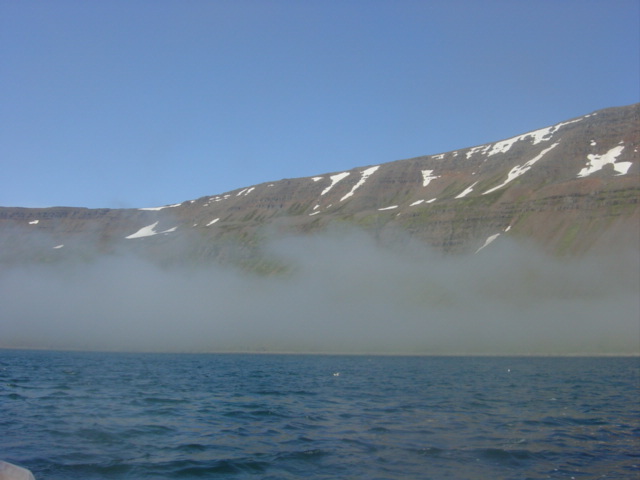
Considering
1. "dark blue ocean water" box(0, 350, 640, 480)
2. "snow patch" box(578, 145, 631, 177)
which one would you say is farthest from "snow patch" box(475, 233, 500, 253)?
"dark blue ocean water" box(0, 350, 640, 480)

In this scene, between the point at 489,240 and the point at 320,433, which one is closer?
the point at 320,433

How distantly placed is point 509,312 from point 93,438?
12324 cm

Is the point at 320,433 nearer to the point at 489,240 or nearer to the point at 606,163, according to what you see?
the point at 489,240

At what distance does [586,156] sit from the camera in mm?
197750

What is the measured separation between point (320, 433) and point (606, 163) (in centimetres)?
18823

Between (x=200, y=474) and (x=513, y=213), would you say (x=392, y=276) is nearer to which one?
(x=513, y=213)

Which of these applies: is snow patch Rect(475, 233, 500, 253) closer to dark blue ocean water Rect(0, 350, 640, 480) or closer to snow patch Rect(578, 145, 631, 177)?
snow patch Rect(578, 145, 631, 177)

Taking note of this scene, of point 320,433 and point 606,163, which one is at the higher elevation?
point 606,163

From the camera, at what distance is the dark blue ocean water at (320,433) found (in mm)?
18500

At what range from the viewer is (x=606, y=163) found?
18862 cm

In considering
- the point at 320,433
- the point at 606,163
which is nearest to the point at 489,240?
the point at 606,163

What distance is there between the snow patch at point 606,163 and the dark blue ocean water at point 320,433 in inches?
6206

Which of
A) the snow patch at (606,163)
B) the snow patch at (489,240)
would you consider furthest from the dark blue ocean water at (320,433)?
the snow patch at (606,163)

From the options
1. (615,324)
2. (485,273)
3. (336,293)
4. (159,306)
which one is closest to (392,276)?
(336,293)
